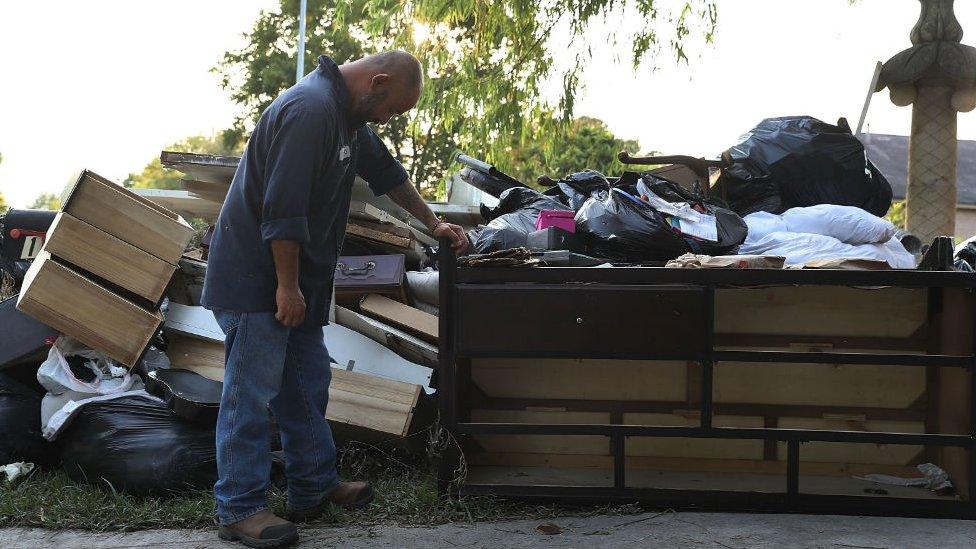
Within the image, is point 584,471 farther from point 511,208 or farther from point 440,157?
point 440,157

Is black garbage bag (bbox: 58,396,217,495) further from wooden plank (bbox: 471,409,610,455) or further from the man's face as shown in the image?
the man's face

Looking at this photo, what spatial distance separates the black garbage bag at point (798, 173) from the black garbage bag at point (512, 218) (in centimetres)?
95

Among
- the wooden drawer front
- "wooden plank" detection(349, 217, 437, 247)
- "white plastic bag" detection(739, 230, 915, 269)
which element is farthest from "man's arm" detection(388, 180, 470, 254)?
"white plastic bag" detection(739, 230, 915, 269)

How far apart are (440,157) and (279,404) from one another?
1003 inches

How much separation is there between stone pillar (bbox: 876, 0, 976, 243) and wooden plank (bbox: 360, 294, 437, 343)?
4.33 meters

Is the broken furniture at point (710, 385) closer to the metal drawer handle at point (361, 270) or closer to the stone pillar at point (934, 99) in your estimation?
the metal drawer handle at point (361, 270)

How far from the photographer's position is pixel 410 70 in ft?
9.63

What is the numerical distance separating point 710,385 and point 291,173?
1.61 meters

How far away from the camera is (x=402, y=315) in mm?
4168

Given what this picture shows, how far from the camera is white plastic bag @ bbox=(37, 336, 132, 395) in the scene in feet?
12.1

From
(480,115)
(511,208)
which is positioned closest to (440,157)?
(480,115)

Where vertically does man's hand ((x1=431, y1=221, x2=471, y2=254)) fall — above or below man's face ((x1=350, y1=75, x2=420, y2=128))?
below

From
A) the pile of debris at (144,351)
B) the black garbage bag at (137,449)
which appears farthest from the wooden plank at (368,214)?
the black garbage bag at (137,449)

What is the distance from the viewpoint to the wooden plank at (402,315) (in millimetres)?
4086
